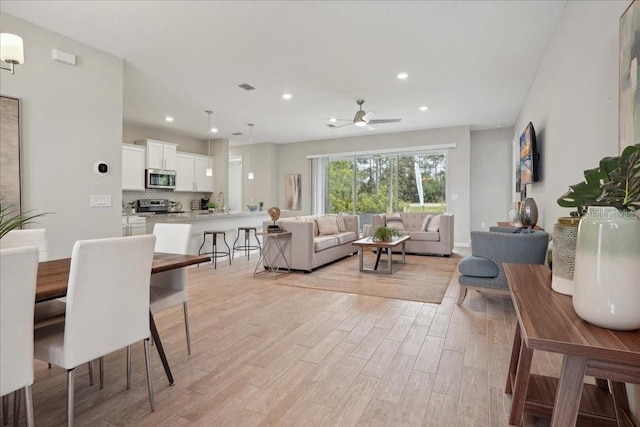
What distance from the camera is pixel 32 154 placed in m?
3.20

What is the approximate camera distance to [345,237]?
634 cm

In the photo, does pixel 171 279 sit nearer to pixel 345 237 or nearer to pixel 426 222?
pixel 345 237

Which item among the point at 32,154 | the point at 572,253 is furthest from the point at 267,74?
the point at 572,253

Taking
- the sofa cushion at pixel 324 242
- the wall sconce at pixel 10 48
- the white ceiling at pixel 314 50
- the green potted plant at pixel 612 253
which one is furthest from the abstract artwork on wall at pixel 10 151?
the green potted plant at pixel 612 253

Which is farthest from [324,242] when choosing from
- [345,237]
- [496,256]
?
[496,256]

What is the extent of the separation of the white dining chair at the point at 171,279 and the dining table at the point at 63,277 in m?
0.18

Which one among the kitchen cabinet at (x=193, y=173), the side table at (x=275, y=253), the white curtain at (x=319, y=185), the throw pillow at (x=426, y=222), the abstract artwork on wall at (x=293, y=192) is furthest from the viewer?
the abstract artwork on wall at (x=293, y=192)

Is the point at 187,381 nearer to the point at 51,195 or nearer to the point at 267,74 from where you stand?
the point at 51,195

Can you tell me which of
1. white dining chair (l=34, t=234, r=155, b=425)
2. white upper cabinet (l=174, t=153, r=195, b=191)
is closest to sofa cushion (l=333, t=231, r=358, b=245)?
white upper cabinet (l=174, t=153, r=195, b=191)

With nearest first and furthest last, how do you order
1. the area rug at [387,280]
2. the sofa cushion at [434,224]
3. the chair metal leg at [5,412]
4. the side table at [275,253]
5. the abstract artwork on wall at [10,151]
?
the chair metal leg at [5,412] < the abstract artwork on wall at [10,151] < the area rug at [387,280] < the side table at [275,253] < the sofa cushion at [434,224]

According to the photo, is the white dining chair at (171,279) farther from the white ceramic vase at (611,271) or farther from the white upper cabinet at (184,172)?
the white upper cabinet at (184,172)

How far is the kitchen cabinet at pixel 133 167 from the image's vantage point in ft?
21.7

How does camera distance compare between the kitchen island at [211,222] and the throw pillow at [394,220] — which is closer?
the kitchen island at [211,222]

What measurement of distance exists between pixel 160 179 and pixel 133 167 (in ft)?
1.94
